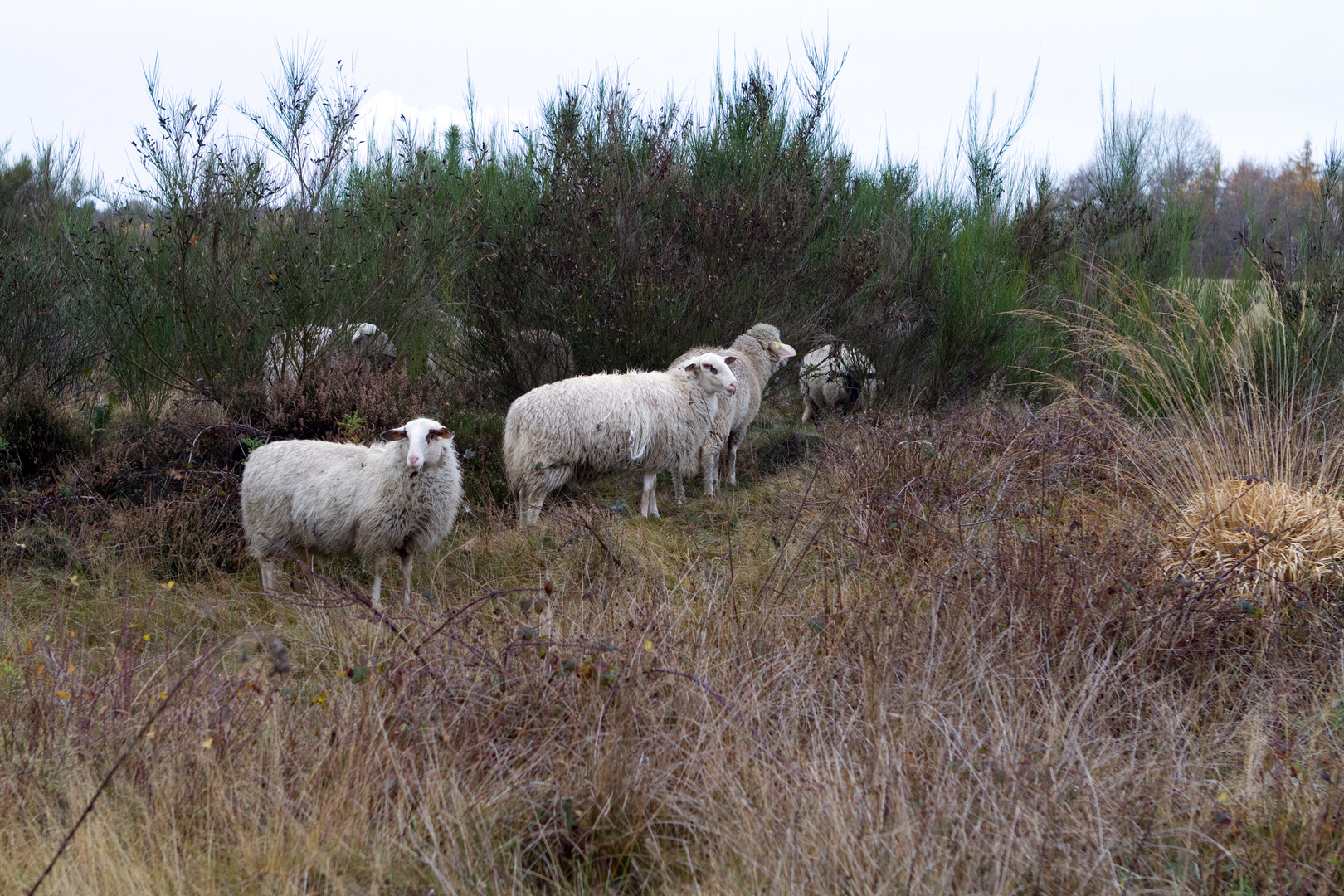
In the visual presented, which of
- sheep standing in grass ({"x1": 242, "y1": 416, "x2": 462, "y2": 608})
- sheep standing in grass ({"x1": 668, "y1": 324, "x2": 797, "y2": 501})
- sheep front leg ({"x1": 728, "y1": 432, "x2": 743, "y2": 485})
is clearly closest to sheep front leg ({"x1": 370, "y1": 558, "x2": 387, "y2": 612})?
sheep standing in grass ({"x1": 242, "y1": 416, "x2": 462, "y2": 608})

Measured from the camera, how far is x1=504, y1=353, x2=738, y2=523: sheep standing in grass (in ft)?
19.6

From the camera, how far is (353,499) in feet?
16.3

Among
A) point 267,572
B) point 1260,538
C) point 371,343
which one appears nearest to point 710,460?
point 371,343

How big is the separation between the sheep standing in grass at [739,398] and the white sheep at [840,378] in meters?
1.14

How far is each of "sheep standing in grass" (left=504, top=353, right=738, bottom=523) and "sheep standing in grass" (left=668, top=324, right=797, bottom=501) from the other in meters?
0.27

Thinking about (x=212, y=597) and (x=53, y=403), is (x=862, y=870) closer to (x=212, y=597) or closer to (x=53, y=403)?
(x=212, y=597)

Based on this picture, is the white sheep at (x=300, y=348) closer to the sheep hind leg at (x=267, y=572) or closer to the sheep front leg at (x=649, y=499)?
the sheep hind leg at (x=267, y=572)

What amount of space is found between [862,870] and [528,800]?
93 centimetres

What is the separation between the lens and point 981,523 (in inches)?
175

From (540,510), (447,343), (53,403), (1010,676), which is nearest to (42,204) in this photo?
(53,403)

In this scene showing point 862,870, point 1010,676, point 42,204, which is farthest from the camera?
point 42,204

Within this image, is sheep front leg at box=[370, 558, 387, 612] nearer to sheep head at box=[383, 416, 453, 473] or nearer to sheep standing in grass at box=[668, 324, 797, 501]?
sheep head at box=[383, 416, 453, 473]

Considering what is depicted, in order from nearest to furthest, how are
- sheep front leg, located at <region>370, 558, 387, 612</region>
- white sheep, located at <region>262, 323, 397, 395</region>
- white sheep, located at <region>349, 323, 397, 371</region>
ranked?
sheep front leg, located at <region>370, 558, 387, 612</region>, white sheep, located at <region>262, 323, 397, 395</region>, white sheep, located at <region>349, 323, 397, 371</region>

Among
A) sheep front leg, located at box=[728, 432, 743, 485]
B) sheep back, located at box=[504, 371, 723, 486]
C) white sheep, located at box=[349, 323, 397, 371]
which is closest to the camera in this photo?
sheep back, located at box=[504, 371, 723, 486]
